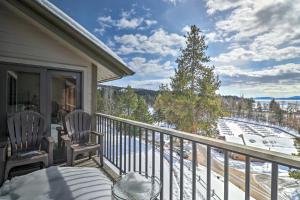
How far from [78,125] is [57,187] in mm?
3051

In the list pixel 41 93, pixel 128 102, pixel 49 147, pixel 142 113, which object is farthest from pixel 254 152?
pixel 128 102

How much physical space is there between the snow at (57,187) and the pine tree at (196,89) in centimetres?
1343

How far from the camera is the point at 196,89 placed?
14.7 meters


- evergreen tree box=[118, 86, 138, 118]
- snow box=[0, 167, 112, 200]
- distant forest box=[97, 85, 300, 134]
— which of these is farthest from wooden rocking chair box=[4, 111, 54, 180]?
evergreen tree box=[118, 86, 138, 118]

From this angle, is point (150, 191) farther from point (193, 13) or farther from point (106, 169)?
point (193, 13)

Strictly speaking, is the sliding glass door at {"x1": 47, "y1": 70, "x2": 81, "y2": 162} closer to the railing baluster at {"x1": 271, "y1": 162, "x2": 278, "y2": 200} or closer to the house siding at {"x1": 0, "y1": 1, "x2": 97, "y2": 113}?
the house siding at {"x1": 0, "y1": 1, "x2": 97, "y2": 113}

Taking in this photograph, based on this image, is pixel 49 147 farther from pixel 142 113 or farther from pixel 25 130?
pixel 142 113

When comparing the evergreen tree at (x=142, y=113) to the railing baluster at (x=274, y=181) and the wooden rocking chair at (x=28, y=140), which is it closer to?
the wooden rocking chair at (x=28, y=140)

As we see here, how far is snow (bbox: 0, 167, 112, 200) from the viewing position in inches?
50.2

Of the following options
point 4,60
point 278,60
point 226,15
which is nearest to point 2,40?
point 4,60

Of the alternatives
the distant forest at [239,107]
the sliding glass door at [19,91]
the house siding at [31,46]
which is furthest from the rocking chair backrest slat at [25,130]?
the distant forest at [239,107]

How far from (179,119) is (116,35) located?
1413 cm

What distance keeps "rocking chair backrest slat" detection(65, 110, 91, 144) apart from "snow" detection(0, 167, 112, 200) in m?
2.58

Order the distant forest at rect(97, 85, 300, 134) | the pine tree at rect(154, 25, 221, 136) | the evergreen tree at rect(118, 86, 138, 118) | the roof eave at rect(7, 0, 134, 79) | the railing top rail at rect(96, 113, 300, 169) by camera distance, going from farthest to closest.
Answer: the evergreen tree at rect(118, 86, 138, 118), the distant forest at rect(97, 85, 300, 134), the pine tree at rect(154, 25, 221, 136), the roof eave at rect(7, 0, 134, 79), the railing top rail at rect(96, 113, 300, 169)
